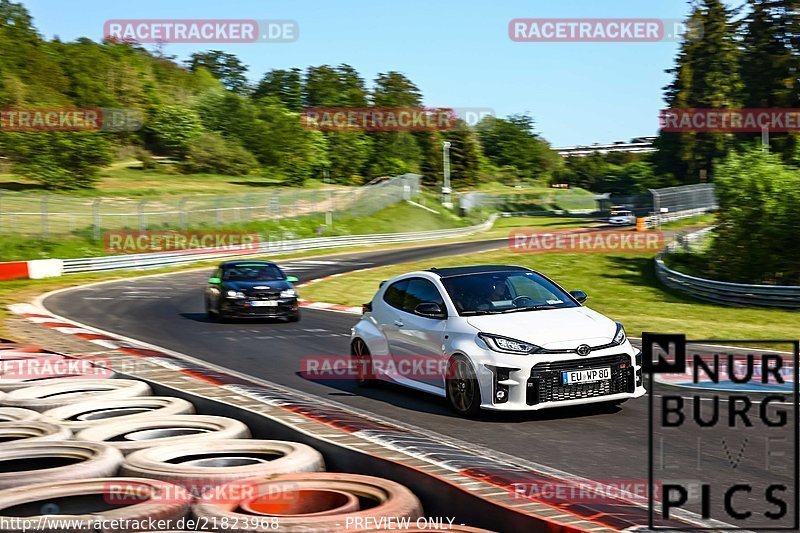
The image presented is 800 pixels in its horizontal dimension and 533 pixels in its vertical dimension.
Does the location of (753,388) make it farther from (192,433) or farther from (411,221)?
(411,221)

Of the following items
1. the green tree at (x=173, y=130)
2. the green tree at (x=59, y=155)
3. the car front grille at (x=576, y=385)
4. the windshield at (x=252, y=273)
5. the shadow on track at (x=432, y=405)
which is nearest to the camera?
the car front grille at (x=576, y=385)

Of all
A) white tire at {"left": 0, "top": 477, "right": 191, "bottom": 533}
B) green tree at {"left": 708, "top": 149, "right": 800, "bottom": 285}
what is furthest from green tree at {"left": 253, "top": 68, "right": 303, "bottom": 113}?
white tire at {"left": 0, "top": 477, "right": 191, "bottom": 533}

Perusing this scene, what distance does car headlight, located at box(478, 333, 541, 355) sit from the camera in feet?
32.3

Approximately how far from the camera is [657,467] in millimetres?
7871

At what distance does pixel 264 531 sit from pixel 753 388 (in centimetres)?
859

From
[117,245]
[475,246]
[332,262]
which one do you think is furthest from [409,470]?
[475,246]

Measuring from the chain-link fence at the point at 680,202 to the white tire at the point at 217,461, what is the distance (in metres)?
53.4

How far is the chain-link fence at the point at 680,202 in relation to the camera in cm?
6023

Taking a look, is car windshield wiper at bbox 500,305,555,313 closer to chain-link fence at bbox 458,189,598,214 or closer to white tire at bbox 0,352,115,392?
white tire at bbox 0,352,115,392

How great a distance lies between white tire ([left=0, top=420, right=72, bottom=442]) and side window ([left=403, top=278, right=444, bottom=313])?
4.59 meters

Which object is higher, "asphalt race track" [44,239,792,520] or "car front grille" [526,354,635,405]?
"car front grille" [526,354,635,405]

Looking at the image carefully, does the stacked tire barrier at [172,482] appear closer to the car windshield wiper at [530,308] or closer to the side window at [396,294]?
the car windshield wiper at [530,308]
